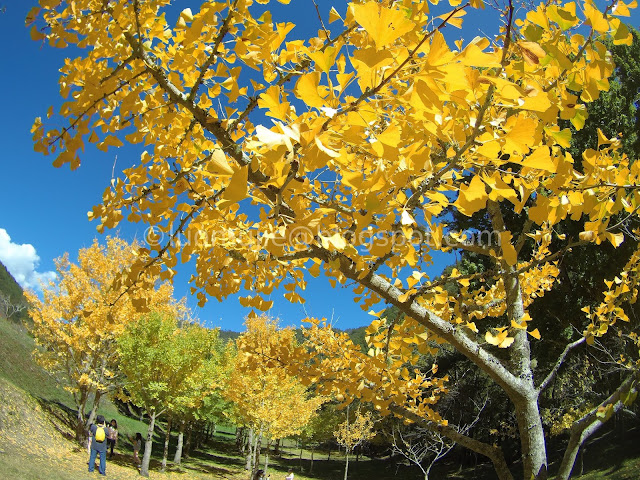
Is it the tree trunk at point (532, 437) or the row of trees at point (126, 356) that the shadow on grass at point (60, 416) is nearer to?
the row of trees at point (126, 356)

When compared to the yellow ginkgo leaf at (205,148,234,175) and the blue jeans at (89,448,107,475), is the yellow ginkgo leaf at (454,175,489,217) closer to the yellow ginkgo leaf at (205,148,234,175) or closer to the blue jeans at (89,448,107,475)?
the yellow ginkgo leaf at (205,148,234,175)

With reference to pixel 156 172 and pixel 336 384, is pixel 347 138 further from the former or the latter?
pixel 336 384

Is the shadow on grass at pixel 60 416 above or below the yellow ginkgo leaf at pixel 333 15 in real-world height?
below

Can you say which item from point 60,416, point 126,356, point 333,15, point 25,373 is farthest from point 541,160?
point 25,373

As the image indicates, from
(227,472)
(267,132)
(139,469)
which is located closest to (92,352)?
(139,469)

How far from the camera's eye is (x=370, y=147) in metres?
0.81

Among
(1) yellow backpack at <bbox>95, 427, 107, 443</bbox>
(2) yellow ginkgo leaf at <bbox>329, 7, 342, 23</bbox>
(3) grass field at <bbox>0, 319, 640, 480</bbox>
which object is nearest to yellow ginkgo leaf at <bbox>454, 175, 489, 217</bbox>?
(2) yellow ginkgo leaf at <bbox>329, 7, 342, 23</bbox>

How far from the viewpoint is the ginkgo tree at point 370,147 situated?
0.65 meters

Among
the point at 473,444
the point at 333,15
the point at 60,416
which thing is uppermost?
the point at 333,15

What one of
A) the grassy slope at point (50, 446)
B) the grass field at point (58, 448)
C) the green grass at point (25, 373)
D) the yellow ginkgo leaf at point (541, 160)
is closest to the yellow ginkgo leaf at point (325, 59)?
the yellow ginkgo leaf at point (541, 160)

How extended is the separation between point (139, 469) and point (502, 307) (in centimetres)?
1696

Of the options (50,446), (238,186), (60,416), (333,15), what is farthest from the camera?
(60,416)

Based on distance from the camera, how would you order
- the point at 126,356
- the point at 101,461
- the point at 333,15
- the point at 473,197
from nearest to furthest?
the point at 473,197, the point at 333,15, the point at 101,461, the point at 126,356

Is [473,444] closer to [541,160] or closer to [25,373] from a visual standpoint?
[541,160]
